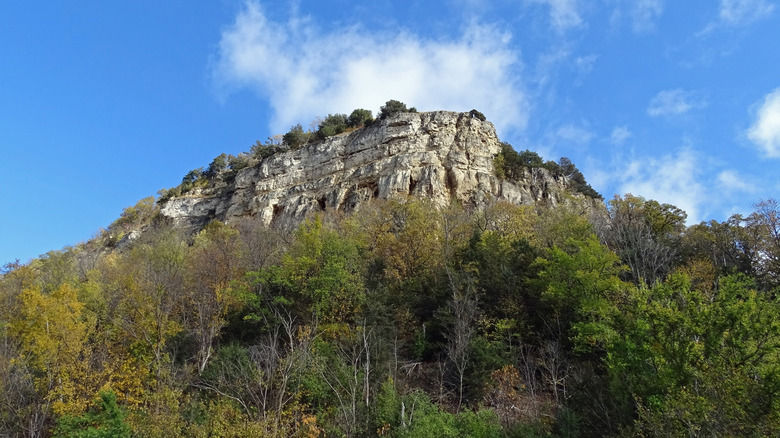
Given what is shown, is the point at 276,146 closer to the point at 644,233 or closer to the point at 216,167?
the point at 216,167

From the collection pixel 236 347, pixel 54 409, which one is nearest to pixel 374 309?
pixel 236 347

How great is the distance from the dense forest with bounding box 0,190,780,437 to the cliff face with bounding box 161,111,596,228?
48.9ft

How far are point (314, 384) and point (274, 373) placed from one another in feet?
5.64

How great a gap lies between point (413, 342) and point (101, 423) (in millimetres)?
13969

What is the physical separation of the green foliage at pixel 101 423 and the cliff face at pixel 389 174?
103 feet

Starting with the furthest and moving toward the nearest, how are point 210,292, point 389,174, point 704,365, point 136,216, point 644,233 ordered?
point 136,216 < point 389,174 < point 644,233 < point 210,292 < point 704,365

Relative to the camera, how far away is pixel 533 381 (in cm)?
2175

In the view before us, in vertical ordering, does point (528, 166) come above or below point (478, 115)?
below

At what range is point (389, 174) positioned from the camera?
161 ft

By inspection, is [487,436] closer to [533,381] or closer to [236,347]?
[533,381]

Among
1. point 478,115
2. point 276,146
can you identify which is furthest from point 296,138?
point 478,115

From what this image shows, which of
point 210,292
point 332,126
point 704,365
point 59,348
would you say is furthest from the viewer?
point 332,126

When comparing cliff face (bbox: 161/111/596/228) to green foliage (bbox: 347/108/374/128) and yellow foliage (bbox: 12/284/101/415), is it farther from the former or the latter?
yellow foliage (bbox: 12/284/101/415)

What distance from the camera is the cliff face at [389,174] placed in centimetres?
4791
